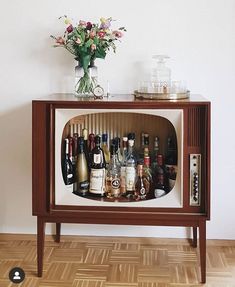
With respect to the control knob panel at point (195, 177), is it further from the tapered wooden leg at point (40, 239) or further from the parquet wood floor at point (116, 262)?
the tapered wooden leg at point (40, 239)

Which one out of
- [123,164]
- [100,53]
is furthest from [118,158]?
[100,53]

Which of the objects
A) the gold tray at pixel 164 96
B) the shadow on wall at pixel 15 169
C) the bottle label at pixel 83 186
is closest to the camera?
→ the gold tray at pixel 164 96

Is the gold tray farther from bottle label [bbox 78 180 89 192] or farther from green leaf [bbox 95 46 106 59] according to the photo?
bottle label [bbox 78 180 89 192]

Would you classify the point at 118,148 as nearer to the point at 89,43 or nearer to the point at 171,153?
the point at 171,153

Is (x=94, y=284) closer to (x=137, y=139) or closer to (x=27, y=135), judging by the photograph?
(x=137, y=139)

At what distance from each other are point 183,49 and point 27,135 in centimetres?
105

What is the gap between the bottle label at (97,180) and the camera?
2.54 meters

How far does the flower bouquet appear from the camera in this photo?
2.62 metres

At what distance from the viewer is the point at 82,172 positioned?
2598 mm

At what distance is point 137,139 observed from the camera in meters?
2.71

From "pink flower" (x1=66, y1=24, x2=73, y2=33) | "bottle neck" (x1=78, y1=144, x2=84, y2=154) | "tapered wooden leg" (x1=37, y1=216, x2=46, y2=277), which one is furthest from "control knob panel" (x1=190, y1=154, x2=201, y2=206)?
"pink flower" (x1=66, y1=24, x2=73, y2=33)

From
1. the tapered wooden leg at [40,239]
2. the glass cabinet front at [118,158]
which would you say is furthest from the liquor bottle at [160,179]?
the tapered wooden leg at [40,239]

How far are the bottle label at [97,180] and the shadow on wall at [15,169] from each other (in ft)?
1.99

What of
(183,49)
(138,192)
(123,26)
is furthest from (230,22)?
(138,192)
